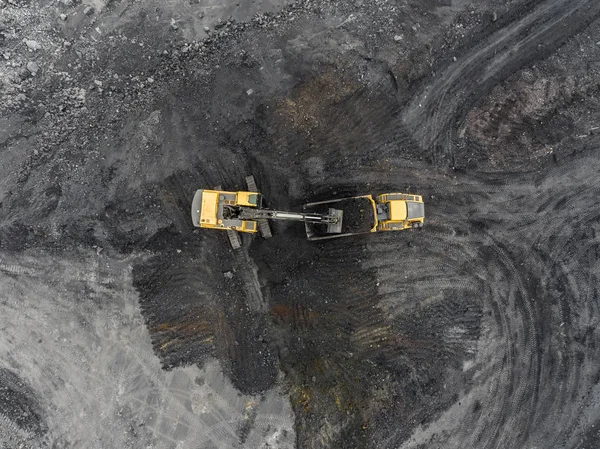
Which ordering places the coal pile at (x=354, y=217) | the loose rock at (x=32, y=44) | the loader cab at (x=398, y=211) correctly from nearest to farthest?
the loader cab at (x=398, y=211), the coal pile at (x=354, y=217), the loose rock at (x=32, y=44)

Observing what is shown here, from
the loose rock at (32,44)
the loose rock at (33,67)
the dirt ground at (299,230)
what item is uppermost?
the loose rock at (32,44)

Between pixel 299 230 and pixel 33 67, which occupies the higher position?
pixel 33 67

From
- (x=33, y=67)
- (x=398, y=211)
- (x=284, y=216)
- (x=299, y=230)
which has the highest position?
(x=33, y=67)

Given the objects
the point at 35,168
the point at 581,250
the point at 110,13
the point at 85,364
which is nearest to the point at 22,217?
the point at 35,168

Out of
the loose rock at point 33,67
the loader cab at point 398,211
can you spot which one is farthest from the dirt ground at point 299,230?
the loader cab at point 398,211

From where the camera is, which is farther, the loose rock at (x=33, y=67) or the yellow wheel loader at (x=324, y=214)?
the loose rock at (x=33, y=67)

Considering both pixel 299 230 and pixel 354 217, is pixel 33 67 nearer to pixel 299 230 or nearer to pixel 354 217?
pixel 299 230

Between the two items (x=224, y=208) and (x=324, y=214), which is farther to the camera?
(x=324, y=214)

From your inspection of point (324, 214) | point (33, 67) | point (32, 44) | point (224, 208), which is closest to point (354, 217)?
point (324, 214)

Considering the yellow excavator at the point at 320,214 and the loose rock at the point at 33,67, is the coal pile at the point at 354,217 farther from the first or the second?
the loose rock at the point at 33,67
